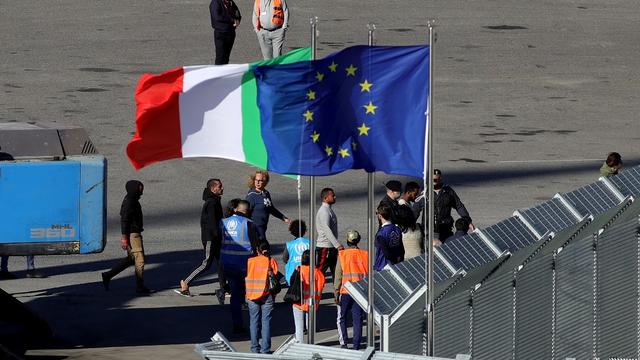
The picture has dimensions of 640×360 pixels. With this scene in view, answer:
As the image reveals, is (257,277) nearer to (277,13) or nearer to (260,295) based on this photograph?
(260,295)

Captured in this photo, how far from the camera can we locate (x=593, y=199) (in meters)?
14.5

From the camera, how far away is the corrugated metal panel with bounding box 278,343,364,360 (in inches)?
382

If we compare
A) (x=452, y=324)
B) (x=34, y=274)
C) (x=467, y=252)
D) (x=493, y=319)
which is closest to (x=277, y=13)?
(x=34, y=274)

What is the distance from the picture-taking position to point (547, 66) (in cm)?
3347

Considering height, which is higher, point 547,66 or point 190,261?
point 547,66

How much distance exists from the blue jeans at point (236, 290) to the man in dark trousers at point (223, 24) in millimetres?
12309

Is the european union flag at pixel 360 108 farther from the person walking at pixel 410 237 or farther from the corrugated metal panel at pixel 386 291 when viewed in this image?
the person walking at pixel 410 237

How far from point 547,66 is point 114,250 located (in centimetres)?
1531

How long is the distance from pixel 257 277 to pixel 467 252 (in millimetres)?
3924

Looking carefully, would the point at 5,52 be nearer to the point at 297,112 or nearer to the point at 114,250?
the point at 114,250

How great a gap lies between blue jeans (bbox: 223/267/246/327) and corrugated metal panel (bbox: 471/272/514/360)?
16.3 ft

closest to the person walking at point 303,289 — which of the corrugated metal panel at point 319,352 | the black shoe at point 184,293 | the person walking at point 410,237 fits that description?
the person walking at point 410,237

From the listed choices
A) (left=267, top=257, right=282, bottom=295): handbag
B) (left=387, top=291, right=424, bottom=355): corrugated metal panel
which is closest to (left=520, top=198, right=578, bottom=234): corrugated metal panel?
(left=387, top=291, right=424, bottom=355): corrugated metal panel

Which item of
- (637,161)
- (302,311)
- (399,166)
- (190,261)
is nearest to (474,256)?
(399,166)
